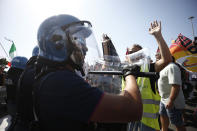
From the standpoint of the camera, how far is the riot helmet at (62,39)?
1.08 meters

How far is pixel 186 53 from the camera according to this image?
511 centimetres

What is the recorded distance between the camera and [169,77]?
2.51 meters

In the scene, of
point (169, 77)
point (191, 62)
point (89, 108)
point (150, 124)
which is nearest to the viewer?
point (89, 108)

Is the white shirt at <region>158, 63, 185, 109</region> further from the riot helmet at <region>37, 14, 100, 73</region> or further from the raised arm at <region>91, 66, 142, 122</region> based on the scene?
the riot helmet at <region>37, 14, 100, 73</region>

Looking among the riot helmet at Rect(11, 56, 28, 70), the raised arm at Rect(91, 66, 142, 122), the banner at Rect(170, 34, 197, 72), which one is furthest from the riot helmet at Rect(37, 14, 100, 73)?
the banner at Rect(170, 34, 197, 72)

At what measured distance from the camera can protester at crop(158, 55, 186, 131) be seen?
2.38 metres

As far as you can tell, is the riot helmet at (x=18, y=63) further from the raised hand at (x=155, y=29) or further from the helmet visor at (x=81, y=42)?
the raised hand at (x=155, y=29)

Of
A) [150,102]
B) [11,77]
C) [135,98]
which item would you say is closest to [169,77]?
[150,102]

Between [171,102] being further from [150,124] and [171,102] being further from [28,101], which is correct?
[28,101]

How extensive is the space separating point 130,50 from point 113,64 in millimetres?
841

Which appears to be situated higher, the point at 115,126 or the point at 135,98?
the point at 135,98

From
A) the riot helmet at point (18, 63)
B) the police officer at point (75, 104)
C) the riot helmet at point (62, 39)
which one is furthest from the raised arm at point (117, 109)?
the riot helmet at point (18, 63)

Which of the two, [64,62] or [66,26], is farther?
[66,26]

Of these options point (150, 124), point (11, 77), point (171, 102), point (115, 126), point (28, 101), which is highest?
point (11, 77)
